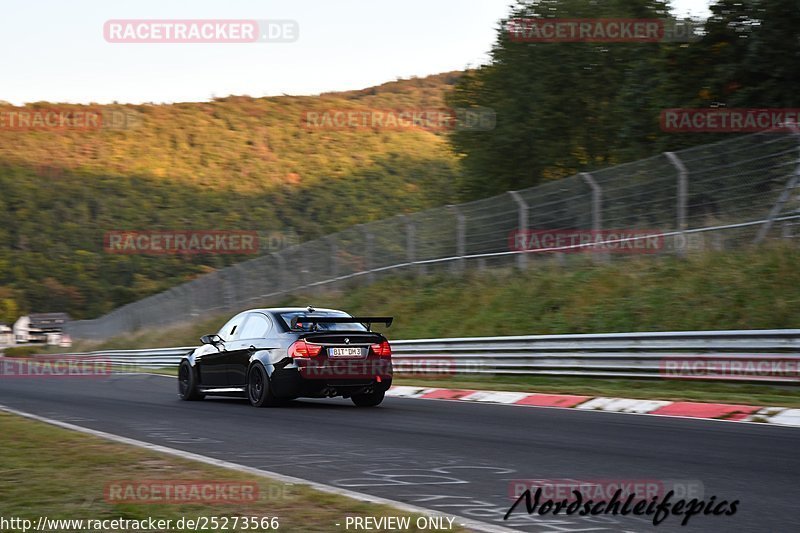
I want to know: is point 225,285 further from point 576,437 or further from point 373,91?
point 373,91

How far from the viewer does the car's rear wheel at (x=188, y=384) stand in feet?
49.9

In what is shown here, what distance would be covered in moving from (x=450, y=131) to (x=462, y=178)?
2242mm

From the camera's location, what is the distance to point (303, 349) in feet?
42.4

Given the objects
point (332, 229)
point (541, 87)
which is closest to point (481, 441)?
point (541, 87)

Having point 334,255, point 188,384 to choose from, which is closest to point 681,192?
point 188,384

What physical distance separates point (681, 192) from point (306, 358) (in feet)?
27.3

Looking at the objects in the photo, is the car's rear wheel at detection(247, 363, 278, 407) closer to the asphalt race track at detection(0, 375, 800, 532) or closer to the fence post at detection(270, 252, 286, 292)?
the asphalt race track at detection(0, 375, 800, 532)

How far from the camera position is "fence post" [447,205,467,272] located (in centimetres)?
2407

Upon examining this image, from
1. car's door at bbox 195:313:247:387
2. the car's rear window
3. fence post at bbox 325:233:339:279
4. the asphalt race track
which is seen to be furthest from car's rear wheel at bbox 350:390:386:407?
fence post at bbox 325:233:339:279

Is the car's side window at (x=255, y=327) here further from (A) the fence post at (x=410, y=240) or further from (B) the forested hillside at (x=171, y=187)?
(B) the forested hillside at (x=171, y=187)

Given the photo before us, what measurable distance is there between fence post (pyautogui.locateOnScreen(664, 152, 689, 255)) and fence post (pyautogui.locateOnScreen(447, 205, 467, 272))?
657cm

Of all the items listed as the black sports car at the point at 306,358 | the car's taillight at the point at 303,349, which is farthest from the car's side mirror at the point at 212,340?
the car's taillight at the point at 303,349

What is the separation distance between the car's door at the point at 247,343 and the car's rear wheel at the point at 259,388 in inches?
6.6

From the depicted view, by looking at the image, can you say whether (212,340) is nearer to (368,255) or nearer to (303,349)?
(303,349)
